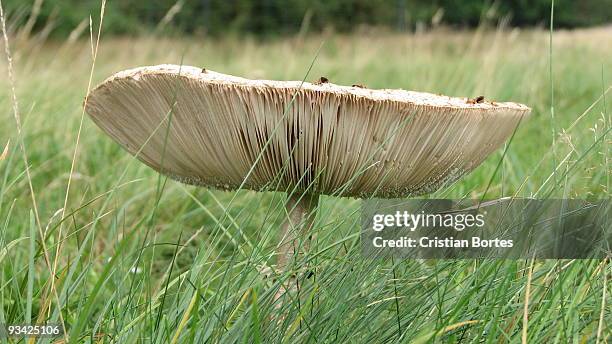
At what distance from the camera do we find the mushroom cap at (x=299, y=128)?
133cm

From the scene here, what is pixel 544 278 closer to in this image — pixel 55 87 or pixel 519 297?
pixel 519 297

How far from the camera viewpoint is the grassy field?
3.99 feet

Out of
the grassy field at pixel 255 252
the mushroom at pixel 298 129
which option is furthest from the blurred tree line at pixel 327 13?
the mushroom at pixel 298 129

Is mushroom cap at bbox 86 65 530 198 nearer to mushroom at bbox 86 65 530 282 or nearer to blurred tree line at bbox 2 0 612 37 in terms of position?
mushroom at bbox 86 65 530 282

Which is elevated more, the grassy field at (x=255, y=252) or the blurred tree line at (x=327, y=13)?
the grassy field at (x=255, y=252)

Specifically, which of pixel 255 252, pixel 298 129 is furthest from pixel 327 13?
pixel 255 252

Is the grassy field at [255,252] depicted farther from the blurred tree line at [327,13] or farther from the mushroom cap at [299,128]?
the blurred tree line at [327,13]

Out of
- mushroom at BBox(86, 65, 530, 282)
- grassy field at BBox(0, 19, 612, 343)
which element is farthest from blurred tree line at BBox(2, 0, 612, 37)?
mushroom at BBox(86, 65, 530, 282)

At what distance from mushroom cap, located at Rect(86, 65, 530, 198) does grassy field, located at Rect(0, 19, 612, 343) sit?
0.28ft

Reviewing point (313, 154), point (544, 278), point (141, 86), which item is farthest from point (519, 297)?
point (141, 86)

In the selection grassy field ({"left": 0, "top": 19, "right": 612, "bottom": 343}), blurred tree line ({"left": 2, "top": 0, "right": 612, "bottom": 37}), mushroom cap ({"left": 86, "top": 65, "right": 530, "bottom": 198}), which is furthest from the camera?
blurred tree line ({"left": 2, "top": 0, "right": 612, "bottom": 37})

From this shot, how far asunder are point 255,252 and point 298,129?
0.27 m

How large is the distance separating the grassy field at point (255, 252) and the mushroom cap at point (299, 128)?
0.09 metres

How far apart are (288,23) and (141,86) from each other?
730 inches
